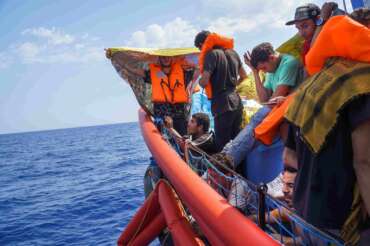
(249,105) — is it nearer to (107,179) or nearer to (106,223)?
(106,223)

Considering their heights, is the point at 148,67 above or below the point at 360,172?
above

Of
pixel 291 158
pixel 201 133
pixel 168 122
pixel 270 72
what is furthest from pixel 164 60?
pixel 291 158

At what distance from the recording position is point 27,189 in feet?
52.1

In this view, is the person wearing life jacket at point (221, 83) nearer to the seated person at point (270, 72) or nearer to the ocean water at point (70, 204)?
the seated person at point (270, 72)

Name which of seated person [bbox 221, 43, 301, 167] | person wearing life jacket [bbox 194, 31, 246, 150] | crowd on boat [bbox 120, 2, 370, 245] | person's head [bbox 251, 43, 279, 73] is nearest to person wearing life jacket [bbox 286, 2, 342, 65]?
seated person [bbox 221, 43, 301, 167]

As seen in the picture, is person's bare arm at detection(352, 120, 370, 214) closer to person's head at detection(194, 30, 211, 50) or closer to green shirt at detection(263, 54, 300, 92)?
green shirt at detection(263, 54, 300, 92)

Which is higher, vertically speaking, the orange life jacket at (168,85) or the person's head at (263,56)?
the person's head at (263,56)

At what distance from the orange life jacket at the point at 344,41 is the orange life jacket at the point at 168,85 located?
14.7 feet

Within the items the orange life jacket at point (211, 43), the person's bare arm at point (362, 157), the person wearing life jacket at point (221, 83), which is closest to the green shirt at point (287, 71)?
the person wearing life jacket at point (221, 83)

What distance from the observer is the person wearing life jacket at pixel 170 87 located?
5.95 metres

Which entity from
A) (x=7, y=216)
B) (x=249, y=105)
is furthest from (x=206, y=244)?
(x=7, y=216)

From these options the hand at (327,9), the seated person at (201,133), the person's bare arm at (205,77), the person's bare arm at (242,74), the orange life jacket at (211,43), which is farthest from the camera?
the person's bare arm at (242,74)

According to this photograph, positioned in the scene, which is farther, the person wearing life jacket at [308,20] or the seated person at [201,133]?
the seated person at [201,133]

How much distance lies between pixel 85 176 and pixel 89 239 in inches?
385
